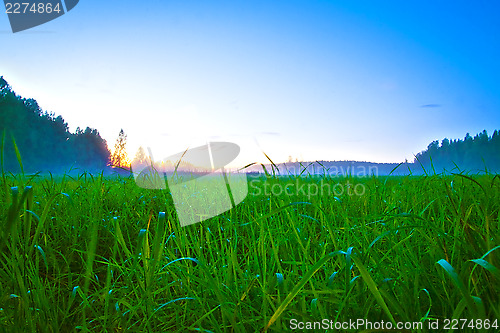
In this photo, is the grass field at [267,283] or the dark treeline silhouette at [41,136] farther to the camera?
the dark treeline silhouette at [41,136]

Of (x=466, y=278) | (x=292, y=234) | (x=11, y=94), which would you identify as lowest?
(x=466, y=278)

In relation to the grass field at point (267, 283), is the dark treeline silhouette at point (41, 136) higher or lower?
higher

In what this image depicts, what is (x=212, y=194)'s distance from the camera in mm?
3557

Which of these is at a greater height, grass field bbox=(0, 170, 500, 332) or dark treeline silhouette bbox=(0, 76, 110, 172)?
dark treeline silhouette bbox=(0, 76, 110, 172)

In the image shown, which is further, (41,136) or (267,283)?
(41,136)

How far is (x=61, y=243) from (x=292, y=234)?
6.12 feet

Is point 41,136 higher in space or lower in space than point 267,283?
higher

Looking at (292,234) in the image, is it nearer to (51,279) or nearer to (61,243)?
(51,279)

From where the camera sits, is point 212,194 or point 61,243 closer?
point 61,243

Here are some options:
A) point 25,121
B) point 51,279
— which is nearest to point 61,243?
point 51,279

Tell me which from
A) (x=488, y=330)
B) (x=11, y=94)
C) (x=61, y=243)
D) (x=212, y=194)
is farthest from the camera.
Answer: (x=11, y=94)

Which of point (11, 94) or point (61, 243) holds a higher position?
point (11, 94)

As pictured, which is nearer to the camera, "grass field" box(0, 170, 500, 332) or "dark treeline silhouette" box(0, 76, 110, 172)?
"grass field" box(0, 170, 500, 332)

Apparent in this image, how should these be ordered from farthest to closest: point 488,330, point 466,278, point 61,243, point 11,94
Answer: point 11,94, point 61,243, point 466,278, point 488,330
